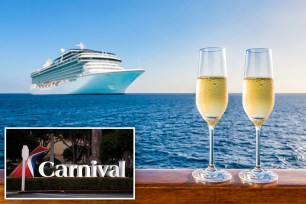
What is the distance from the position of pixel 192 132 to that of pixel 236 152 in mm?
8462

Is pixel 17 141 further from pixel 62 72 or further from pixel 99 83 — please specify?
pixel 62 72

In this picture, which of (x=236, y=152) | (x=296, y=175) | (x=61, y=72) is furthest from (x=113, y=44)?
(x=296, y=175)

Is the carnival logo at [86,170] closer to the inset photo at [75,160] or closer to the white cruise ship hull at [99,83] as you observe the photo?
the inset photo at [75,160]

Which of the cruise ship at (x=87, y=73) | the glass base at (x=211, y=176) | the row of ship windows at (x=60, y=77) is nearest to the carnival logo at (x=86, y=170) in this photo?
the glass base at (x=211, y=176)

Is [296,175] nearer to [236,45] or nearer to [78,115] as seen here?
[78,115]

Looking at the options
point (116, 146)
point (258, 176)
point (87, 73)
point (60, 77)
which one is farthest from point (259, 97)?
point (60, 77)

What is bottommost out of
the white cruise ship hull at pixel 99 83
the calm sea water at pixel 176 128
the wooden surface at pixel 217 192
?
the calm sea water at pixel 176 128

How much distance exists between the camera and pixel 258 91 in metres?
0.81

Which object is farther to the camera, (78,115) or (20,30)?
(20,30)

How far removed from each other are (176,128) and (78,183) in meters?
31.8

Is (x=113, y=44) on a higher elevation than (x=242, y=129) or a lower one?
higher

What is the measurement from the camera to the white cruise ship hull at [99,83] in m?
34.7

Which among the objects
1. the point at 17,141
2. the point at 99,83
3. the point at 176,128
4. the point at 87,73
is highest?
the point at 87,73

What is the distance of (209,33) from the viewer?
4681cm
